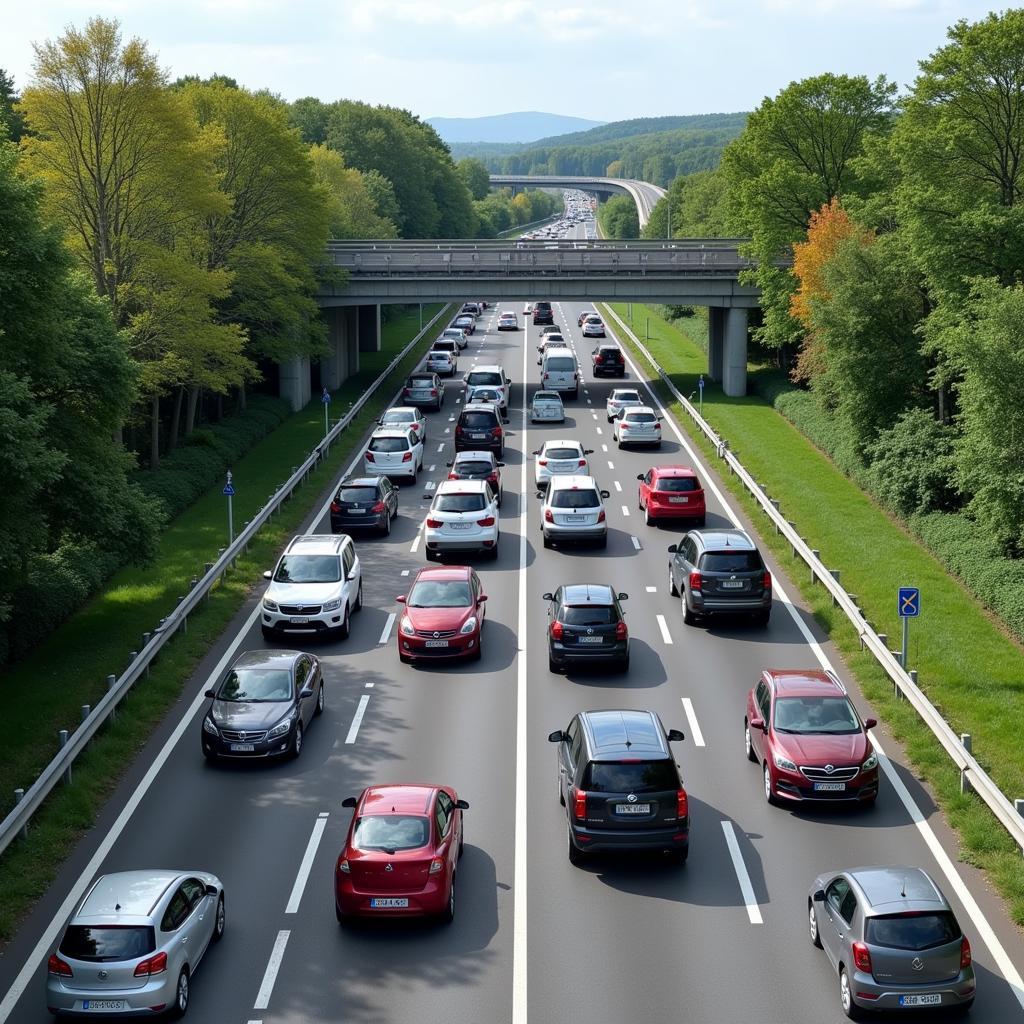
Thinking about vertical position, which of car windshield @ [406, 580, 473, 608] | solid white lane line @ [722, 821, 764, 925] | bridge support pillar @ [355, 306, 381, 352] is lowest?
solid white lane line @ [722, 821, 764, 925]

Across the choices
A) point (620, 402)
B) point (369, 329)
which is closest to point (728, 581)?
point (620, 402)

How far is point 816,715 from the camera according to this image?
21.0m

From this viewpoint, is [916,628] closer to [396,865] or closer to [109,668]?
[396,865]

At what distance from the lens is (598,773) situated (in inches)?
725

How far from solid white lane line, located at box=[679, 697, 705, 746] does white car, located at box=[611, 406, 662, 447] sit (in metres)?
25.9

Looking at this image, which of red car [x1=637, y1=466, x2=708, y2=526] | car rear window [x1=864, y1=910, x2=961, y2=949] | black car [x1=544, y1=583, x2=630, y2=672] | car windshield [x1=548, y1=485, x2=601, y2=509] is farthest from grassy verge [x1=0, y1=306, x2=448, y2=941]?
car rear window [x1=864, y1=910, x2=961, y2=949]

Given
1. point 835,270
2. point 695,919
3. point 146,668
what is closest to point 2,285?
point 146,668

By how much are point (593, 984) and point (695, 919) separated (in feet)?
6.90

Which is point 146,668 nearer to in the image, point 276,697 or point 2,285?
point 276,697

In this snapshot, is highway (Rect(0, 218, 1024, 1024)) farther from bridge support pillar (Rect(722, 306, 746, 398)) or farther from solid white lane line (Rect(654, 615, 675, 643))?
bridge support pillar (Rect(722, 306, 746, 398))

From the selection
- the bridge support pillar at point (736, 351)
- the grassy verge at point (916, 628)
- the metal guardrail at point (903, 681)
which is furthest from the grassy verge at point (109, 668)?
the bridge support pillar at point (736, 351)

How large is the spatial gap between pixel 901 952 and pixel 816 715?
22.1ft

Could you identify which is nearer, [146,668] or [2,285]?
[2,285]

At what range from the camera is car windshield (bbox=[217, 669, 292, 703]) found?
22.9m
